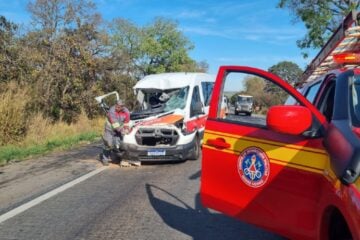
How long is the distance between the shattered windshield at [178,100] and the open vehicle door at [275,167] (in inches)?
324

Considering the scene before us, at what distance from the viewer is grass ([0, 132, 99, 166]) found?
13.8 metres

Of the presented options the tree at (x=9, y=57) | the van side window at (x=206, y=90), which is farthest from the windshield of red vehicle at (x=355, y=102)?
the tree at (x=9, y=57)

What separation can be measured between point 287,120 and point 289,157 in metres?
0.51

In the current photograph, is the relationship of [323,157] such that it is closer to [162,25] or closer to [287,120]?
[287,120]

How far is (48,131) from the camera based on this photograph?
64.9ft

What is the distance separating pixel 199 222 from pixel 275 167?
103 inches

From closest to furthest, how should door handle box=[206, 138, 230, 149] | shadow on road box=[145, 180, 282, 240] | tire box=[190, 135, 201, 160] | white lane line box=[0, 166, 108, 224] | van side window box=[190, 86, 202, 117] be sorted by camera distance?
door handle box=[206, 138, 230, 149] < shadow on road box=[145, 180, 282, 240] < white lane line box=[0, 166, 108, 224] < tire box=[190, 135, 201, 160] < van side window box=[190, 86, 202, 117]

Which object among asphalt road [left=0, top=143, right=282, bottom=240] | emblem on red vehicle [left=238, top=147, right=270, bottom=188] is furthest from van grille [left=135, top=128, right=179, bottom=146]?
emblem on red vehicle [left=238, top=147, right=270, bottom=188]

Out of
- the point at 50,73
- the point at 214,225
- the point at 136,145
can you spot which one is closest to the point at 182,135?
the point at 136,145

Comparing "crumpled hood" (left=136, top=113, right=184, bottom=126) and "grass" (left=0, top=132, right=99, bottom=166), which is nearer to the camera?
"crumpled hood" (left=136, top=113, right=184, bottom=126)

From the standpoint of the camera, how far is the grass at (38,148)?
13.8 meters

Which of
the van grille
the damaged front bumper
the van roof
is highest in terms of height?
the van roof

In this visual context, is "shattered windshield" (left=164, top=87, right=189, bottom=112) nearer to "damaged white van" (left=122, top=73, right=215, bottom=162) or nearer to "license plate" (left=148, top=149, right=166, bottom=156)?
"damaged white van" (left=122, top=73, right=215, bottom=162)

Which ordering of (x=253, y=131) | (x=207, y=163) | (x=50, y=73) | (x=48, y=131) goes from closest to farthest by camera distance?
1. (x=253, y=131)
2. (x=207, y=163)
3. (x=48, y=131)
4. (x=50, y=73)
